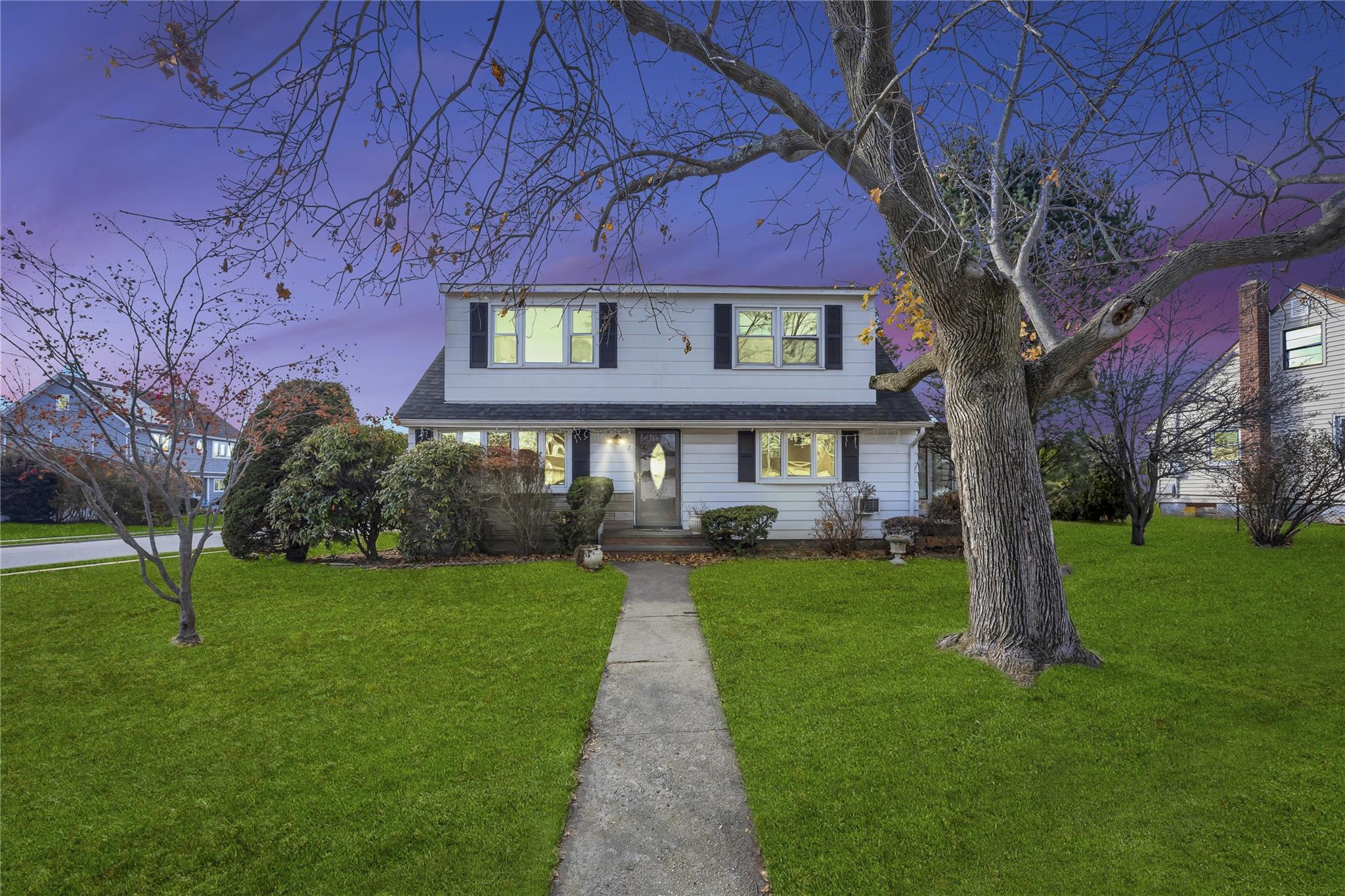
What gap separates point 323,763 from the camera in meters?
3.91

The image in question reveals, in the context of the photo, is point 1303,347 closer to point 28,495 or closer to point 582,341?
point 582,341

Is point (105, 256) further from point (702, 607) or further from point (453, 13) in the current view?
point (702, 607)

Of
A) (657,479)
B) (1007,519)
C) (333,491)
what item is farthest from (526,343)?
(1007,519)

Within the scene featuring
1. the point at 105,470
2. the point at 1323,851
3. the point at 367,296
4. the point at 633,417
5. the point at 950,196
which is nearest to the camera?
the point at 1323,851

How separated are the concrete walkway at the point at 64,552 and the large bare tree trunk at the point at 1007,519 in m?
13.2

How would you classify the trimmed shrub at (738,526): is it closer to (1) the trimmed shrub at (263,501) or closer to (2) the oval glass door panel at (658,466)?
(2) the oval glass door panel at (658,466)

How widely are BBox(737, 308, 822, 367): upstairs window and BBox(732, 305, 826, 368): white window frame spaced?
0.05ft

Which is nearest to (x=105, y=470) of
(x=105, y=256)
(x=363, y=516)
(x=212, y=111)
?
(x=105, y=256)

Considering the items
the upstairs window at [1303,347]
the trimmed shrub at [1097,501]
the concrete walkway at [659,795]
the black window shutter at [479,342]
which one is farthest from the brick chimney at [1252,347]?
the black window shutter at [479,342]

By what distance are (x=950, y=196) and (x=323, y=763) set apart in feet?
44.6

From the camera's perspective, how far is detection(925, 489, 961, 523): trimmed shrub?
13.0m

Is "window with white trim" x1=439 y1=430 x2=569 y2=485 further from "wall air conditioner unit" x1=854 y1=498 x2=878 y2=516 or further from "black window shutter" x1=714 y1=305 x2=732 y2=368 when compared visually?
"wall air conditioner unit" x1=854 y1=498 x2=878 y2=516

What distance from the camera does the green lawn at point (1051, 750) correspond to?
2928 mm

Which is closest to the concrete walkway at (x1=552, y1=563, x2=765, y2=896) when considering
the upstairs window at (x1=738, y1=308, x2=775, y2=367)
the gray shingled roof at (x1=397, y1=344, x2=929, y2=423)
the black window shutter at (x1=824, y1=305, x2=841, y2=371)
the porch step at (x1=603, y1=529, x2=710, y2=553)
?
the porch step at (x1=603, y1=529, x2=710, y2=553)
